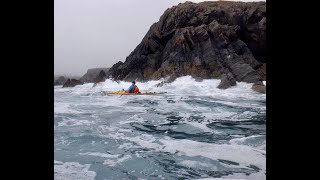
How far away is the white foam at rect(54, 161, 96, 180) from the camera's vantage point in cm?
599

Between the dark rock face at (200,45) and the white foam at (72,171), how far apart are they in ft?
102

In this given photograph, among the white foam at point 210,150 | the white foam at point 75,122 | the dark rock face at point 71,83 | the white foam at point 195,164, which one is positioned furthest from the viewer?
A: the dark rock face at point 71,83

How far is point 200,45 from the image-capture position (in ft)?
141

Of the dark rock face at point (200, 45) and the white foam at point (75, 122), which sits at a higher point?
the dark rock face at point (200, 45)

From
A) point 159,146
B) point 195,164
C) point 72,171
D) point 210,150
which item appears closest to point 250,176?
point 195,164

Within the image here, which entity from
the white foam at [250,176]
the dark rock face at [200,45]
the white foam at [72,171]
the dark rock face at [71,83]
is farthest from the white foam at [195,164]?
the dark rock face at [71,83]

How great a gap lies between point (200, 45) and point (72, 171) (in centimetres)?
3825

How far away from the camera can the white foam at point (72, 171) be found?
5.99 metres

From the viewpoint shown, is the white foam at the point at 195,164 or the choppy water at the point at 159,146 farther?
the white foam at the point at 195,164

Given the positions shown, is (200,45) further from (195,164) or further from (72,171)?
(72,171)

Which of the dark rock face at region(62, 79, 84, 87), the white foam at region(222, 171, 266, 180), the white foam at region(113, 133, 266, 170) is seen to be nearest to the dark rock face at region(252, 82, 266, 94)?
the white foam at region(113, 133, 266, 170)

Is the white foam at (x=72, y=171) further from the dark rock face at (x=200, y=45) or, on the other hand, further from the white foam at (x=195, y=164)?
the dark rock face at (x=200, y=45)
